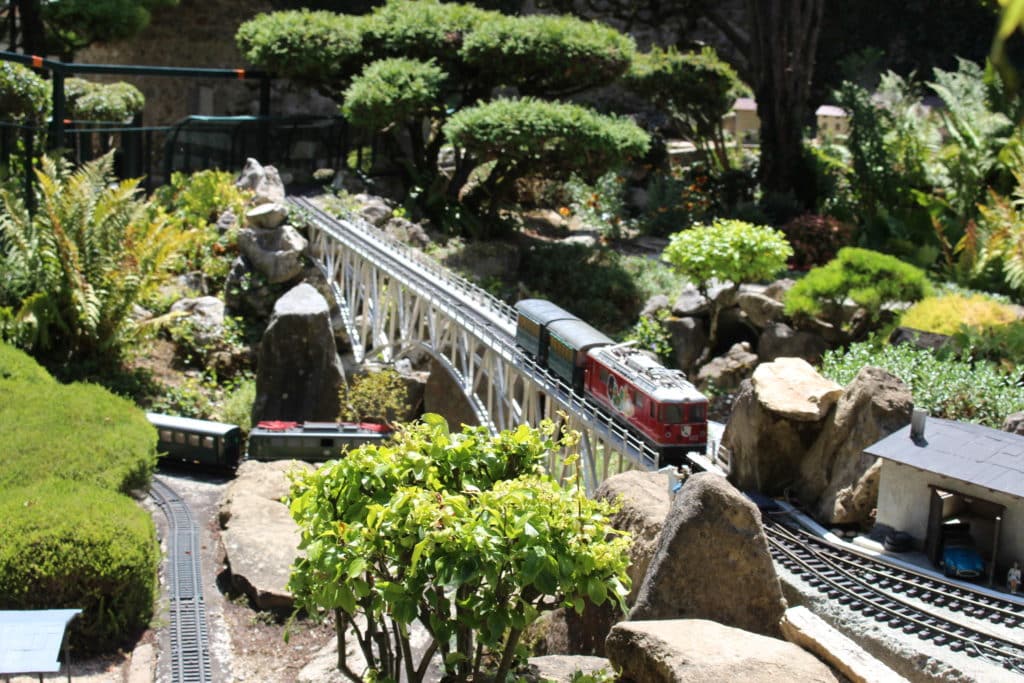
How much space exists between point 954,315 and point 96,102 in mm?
20706

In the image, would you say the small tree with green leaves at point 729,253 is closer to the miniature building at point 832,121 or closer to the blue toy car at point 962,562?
the blue toy car at point 962,562

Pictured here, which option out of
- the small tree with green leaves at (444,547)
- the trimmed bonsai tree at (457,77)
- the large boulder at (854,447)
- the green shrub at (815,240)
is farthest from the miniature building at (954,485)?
the green shrub at (815,240)

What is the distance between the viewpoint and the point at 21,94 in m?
24.5

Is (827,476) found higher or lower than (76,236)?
lower

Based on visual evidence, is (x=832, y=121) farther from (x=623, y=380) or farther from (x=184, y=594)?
(x=184, y=594)

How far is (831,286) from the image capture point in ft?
68.3

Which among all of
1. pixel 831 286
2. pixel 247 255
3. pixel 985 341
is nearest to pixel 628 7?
pixel 247 255

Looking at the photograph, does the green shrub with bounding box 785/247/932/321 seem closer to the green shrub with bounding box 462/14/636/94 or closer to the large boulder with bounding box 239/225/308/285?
the green shrub with bounding box 462/14/636/94

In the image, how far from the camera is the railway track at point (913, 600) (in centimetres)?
1028

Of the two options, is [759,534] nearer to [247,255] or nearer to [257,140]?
[247,255]

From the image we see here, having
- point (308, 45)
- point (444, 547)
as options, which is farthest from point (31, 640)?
point (308, 45)

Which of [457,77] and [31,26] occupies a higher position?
[31,26]

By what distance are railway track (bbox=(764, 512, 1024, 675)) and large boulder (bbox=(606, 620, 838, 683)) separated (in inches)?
118

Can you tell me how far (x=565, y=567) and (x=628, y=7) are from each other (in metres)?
34.1
